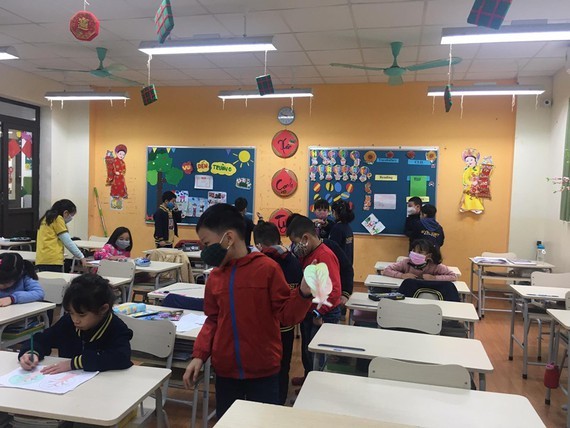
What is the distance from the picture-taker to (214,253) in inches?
71.2

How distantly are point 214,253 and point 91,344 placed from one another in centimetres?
78

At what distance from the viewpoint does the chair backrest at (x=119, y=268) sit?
4387mm

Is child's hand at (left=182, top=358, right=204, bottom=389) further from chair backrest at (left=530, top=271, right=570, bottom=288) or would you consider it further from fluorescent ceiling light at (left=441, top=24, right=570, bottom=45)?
chair backrest at (left=530, top=271, right=570, bottom=288)

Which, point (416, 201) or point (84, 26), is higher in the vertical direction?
point (84, 26)

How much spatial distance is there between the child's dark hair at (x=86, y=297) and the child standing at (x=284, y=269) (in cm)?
103

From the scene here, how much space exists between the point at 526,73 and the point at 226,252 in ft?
20.4

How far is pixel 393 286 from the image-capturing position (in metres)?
4.15

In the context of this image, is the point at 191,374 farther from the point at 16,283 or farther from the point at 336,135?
the point at 336,135

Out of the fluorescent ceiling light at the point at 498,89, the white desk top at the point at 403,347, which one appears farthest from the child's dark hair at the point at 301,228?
the fluorescent ceiling light at the point at 498,89

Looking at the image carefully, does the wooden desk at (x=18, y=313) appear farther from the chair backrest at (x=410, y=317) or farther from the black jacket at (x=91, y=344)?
the chair backrest at (x=410, y=317)

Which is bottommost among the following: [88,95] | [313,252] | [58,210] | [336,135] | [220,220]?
[313,252]

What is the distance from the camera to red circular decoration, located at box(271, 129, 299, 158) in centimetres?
742

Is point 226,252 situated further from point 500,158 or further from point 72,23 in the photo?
point 500,158

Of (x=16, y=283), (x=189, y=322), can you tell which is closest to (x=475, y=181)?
(x=189, y=322)
